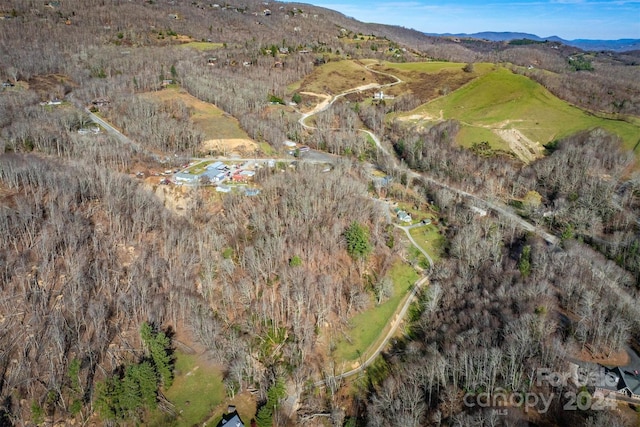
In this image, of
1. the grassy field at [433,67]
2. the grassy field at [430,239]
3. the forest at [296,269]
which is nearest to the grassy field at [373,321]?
the forest at [296,269]

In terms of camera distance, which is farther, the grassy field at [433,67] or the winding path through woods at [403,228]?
the grassy field at [433,67]

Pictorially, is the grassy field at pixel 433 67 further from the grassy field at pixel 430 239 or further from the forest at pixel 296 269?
the grassy field at pixel 430 239

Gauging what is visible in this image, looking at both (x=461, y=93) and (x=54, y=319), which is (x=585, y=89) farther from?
(x=54, y=319)

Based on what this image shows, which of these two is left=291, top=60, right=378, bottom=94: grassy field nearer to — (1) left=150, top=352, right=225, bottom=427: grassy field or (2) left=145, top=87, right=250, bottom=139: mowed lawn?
(2) left=145, top=87, right=250, bottom=139: mowed lawn

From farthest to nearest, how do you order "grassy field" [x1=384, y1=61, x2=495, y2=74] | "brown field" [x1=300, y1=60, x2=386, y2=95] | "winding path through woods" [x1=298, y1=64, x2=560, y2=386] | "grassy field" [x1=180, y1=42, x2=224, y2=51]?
Answer: 1. "grassy field" [x1=180, y1=42, x2=224, y2=51]
2. "brown field" [x1=300, y1=60, x2=386, y2=95]
3. "grassy field" [x1=384, y1=61, x2=495, y2=74]
4. "winding path through woods" [x1=298, y1=64, x2=560, y2=386]

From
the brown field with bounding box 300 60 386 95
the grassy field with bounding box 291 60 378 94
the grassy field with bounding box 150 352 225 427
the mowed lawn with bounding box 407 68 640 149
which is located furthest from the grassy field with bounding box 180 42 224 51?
the grassy field with bounding box 150 352 225 427

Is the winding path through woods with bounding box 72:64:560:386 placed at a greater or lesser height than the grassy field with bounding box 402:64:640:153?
lesser
